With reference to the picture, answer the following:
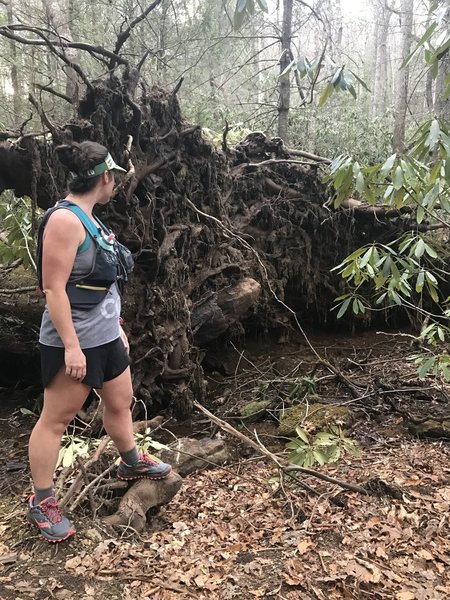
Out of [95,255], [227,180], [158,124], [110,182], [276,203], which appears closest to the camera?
[95,255]

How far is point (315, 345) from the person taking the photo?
857 centimetres

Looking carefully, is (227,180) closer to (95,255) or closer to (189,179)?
(189,179)

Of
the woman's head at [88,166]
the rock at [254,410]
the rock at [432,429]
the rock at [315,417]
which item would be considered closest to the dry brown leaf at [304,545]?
the rock at [315,417]

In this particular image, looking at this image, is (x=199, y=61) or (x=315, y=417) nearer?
(x=315, y=417)

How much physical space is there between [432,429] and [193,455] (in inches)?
95.7

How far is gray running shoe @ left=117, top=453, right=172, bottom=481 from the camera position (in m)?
3.10

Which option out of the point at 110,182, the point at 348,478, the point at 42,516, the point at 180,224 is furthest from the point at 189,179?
the point at 42,516

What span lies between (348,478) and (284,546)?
1125 millimetres

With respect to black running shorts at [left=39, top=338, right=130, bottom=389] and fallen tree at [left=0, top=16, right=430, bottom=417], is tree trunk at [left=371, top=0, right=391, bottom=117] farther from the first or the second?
black running shorts at [left=39, top=338, right=130, bottom=389]

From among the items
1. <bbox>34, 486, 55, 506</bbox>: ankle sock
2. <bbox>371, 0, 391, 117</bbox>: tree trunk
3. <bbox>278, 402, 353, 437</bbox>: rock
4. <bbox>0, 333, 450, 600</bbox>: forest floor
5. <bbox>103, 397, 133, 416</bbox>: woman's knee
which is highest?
<bbox>371, 0, 391, 117</bbox>: tree trunk

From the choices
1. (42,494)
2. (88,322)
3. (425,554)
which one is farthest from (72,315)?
(425,554)

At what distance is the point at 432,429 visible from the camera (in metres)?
4.74

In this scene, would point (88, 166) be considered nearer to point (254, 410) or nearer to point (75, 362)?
point (75, 362)

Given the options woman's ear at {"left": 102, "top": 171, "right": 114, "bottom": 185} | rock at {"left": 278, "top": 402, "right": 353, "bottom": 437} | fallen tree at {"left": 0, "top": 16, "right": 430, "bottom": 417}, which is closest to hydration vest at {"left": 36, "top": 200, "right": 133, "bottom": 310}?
woman's ear at {"left": 102, "top": 171, "right": 114, "bottom": 185}
